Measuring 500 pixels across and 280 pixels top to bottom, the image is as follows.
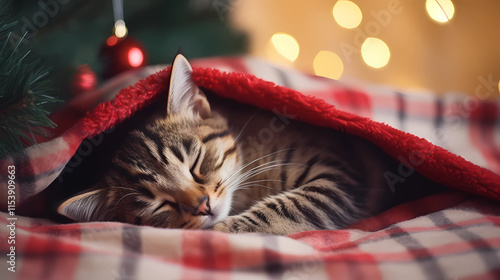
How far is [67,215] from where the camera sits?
2.41ft

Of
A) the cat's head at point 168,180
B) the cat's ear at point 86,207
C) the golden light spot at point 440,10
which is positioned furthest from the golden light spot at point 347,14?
the cat's ear at point 86,207

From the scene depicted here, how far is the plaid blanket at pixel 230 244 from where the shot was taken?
54 cm

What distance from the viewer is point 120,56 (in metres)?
1.10

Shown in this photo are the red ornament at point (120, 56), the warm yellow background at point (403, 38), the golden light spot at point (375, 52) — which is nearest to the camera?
the red ornament at point (120, 56)

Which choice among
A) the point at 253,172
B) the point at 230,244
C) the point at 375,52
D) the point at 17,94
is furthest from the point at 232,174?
the point at 375,52

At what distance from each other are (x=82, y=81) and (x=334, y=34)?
118cm

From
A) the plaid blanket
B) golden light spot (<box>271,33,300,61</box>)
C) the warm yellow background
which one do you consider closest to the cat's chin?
the plaid blanket

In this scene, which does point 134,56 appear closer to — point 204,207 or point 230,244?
point 204,207

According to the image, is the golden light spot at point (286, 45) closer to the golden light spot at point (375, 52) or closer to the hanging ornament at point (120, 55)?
the golden light spot at point (375, 52)

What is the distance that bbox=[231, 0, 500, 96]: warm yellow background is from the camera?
1588mm

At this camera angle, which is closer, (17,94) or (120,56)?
(17,94)

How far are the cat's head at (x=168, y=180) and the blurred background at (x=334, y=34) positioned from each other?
0.58 metres

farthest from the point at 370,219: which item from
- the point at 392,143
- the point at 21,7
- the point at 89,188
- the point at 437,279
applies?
the point at 21,7

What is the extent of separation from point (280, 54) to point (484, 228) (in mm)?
1252
